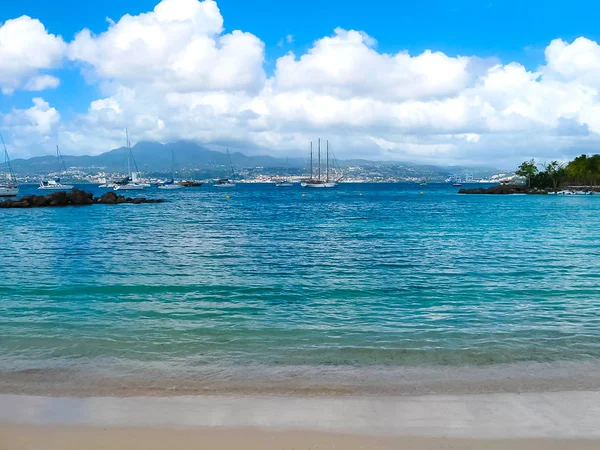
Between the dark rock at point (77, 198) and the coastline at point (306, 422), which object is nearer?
the coastline at point (306, 422)

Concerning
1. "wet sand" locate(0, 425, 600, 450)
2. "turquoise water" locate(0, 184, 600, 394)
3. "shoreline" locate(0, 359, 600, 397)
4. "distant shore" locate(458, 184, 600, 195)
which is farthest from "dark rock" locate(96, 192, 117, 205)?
"distant shore" locate(458, 184, 600, 195)

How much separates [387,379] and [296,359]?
2244 mm

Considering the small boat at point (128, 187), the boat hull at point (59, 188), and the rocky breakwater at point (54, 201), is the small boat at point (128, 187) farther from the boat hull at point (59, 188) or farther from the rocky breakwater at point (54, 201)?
the rocky breakwater at point (54, 201)

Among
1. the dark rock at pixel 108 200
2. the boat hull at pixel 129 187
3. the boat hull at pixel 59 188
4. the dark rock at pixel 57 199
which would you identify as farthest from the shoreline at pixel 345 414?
the boat hull at pixel 129 187

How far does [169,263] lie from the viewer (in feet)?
87.5

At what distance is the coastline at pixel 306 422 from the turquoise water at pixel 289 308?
147 cm

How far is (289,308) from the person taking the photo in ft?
54.8

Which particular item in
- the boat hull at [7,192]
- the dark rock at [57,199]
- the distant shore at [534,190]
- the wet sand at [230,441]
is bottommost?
the wet sand at [230,441]

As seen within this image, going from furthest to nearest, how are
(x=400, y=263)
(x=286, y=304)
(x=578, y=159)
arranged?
(x=578, y=159)
(x=400, y=263)
(x=286, y=304)

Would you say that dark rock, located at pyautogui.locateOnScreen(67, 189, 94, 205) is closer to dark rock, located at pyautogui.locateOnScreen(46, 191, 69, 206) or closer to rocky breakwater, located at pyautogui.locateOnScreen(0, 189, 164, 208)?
rocky breakwater, located at pyautogui.locateOnScreen(0, 189, 164, 208)

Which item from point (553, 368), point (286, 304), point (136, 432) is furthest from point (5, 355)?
point (553, 368)

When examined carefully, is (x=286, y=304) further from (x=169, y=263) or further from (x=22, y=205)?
(x=22, y=205)

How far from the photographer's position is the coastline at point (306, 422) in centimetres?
748

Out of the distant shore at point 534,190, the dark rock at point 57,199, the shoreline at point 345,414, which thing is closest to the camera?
the shoreline at point 345,414
